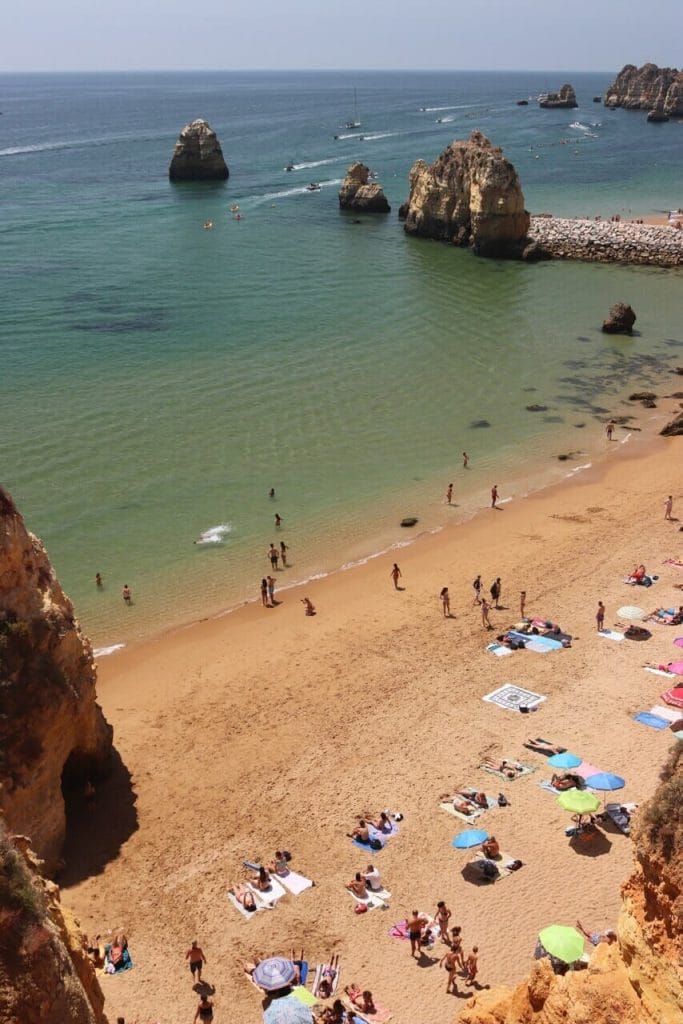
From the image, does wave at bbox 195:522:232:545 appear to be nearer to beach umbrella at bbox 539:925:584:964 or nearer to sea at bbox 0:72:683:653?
sea at bbox 0:72:683:653

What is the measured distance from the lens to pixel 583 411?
4266cm

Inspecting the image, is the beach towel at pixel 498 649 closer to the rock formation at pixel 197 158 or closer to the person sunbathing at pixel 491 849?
the person sunbathing at pixel 491 849

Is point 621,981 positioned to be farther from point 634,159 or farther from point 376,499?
point 634,159

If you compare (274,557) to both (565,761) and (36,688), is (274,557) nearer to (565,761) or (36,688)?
(565,761)

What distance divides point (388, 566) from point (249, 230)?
190 ft

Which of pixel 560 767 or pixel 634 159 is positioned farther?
pixel 634 159

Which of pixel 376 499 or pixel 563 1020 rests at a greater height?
pixel 563 1020

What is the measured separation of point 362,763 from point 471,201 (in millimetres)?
62293

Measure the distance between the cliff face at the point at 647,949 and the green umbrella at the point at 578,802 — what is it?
23.8ft

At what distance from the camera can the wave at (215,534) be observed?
31.5 metres

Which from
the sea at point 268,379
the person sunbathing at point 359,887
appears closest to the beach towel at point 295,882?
the person sunbathing at point 359,887

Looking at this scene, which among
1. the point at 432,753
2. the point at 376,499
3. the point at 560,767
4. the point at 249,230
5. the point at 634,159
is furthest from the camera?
the point at 634,159

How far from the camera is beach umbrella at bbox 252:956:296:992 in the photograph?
14547 mm

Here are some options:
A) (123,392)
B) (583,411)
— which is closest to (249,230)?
(123,392)
